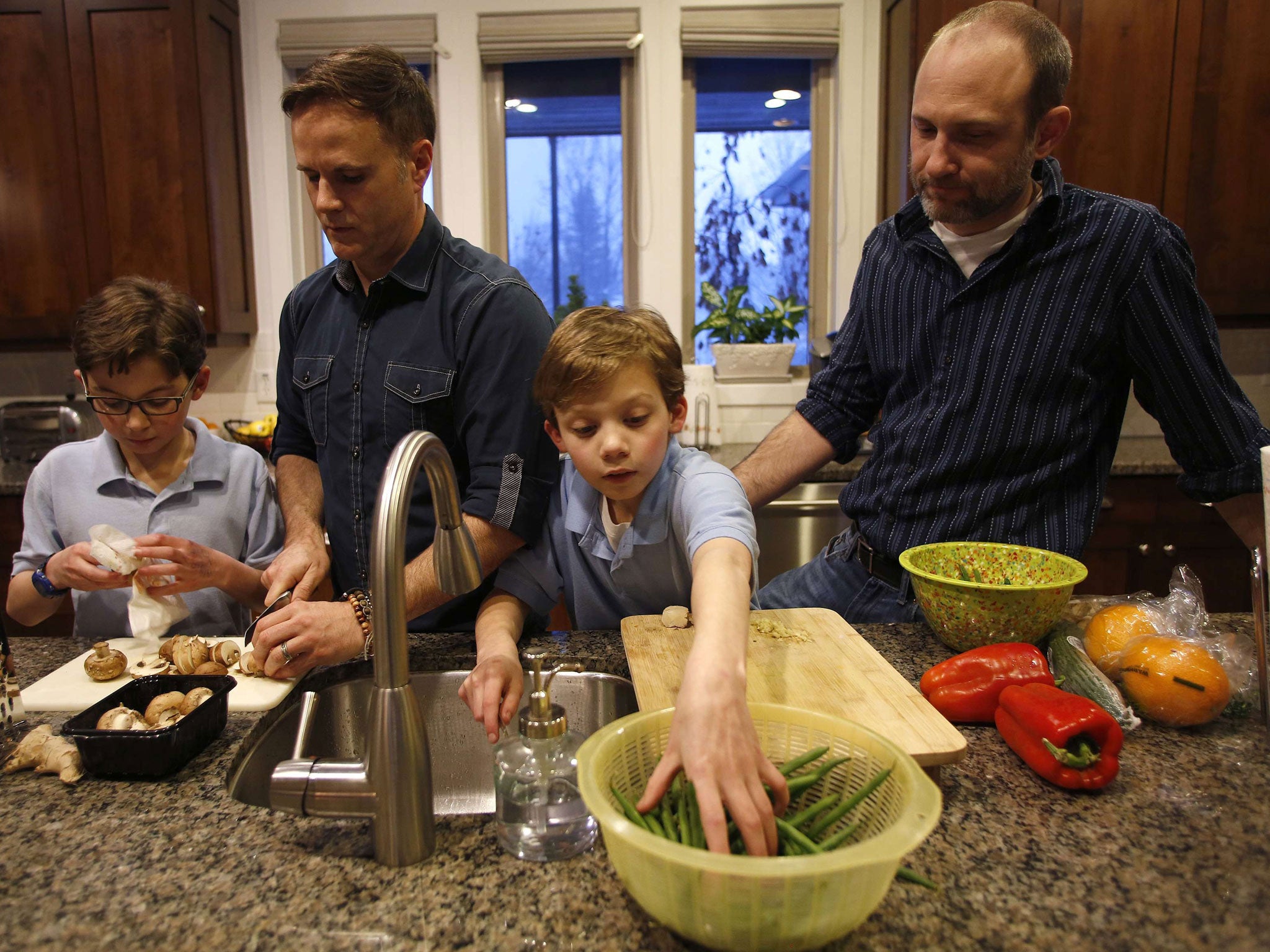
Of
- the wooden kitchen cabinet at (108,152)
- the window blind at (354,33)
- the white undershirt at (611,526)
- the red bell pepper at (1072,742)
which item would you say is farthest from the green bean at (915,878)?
the window blind at (354,33)

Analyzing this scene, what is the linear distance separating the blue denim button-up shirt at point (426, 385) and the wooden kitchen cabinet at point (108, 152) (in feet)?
6.35


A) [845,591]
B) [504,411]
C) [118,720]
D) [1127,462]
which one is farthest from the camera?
[1127,462]

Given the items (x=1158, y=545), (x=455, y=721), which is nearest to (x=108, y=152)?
(x=455, y=721)

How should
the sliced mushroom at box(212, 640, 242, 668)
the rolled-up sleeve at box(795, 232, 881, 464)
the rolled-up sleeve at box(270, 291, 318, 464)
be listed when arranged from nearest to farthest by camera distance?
the sliced mushroom at box(212, 640, 242, 668) → the rolled-up sleeve at box(270, 291, 318, 464) → the rolled-up sleeve at box(795, 232, 881, 464)

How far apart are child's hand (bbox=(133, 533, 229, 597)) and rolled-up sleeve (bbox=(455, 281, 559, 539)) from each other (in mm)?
425

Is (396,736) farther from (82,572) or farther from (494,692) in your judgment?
(82,572)

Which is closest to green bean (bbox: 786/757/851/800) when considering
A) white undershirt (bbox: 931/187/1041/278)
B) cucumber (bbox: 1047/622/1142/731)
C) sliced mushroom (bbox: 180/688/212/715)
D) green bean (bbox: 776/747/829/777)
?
green bean (bbox: 776/747/829/777)

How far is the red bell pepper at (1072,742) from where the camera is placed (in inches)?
33.0

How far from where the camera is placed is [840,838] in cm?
72

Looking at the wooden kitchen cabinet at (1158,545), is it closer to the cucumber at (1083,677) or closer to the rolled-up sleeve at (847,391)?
the rolled-up sleeve at (847,391)

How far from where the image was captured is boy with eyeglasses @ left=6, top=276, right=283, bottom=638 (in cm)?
143

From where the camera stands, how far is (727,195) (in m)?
3.57

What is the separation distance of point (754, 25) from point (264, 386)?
2354 mm

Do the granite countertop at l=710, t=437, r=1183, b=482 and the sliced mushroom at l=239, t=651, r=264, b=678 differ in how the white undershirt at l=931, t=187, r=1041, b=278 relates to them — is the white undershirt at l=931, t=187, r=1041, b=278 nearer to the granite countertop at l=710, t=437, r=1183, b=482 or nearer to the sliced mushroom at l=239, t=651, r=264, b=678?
the granite countertop at l=710, t=437, r=1183, b=482
